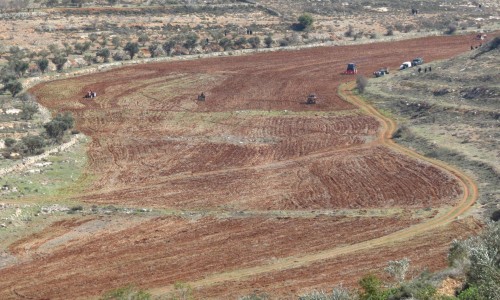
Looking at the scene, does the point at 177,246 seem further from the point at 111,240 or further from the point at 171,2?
the point at 171,2

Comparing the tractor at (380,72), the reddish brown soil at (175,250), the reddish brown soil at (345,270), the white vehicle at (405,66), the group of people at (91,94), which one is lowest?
the group of people at (91,94)

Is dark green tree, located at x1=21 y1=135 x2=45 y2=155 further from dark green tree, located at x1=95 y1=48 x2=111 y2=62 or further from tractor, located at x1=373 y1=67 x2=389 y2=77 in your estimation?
dark green tree, located at x1=95 y1=48 x2=111 y2=62

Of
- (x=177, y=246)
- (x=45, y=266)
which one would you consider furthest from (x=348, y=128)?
(x=45, y=266)

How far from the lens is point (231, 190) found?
41.8m

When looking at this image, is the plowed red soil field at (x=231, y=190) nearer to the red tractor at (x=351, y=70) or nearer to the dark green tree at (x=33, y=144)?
the dark green tree at (x=33, y=144)

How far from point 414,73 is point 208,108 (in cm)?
2100

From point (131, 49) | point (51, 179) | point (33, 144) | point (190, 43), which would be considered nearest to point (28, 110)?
point (33, 144)

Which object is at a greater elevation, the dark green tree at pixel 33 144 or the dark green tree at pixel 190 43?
the dark green tree at pixel 33 144

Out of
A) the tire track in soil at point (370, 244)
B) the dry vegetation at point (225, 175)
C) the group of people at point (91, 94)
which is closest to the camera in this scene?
the tire track in soil at point (370, 244)

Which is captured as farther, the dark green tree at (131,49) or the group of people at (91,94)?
the dark green tree at (131,49)

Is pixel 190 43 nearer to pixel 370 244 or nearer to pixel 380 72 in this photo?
pixel 380 72

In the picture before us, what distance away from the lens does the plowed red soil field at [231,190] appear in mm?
29750

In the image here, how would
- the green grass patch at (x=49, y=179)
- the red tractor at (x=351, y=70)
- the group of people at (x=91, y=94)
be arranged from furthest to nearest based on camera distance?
the red tractor at (x=351, y=70), the group of people at (x=91, y=94), the green grass patch at (x=49, y=179)

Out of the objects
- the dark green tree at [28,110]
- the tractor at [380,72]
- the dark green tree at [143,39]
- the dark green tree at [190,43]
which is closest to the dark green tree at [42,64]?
the dark green tree at [28,110]
